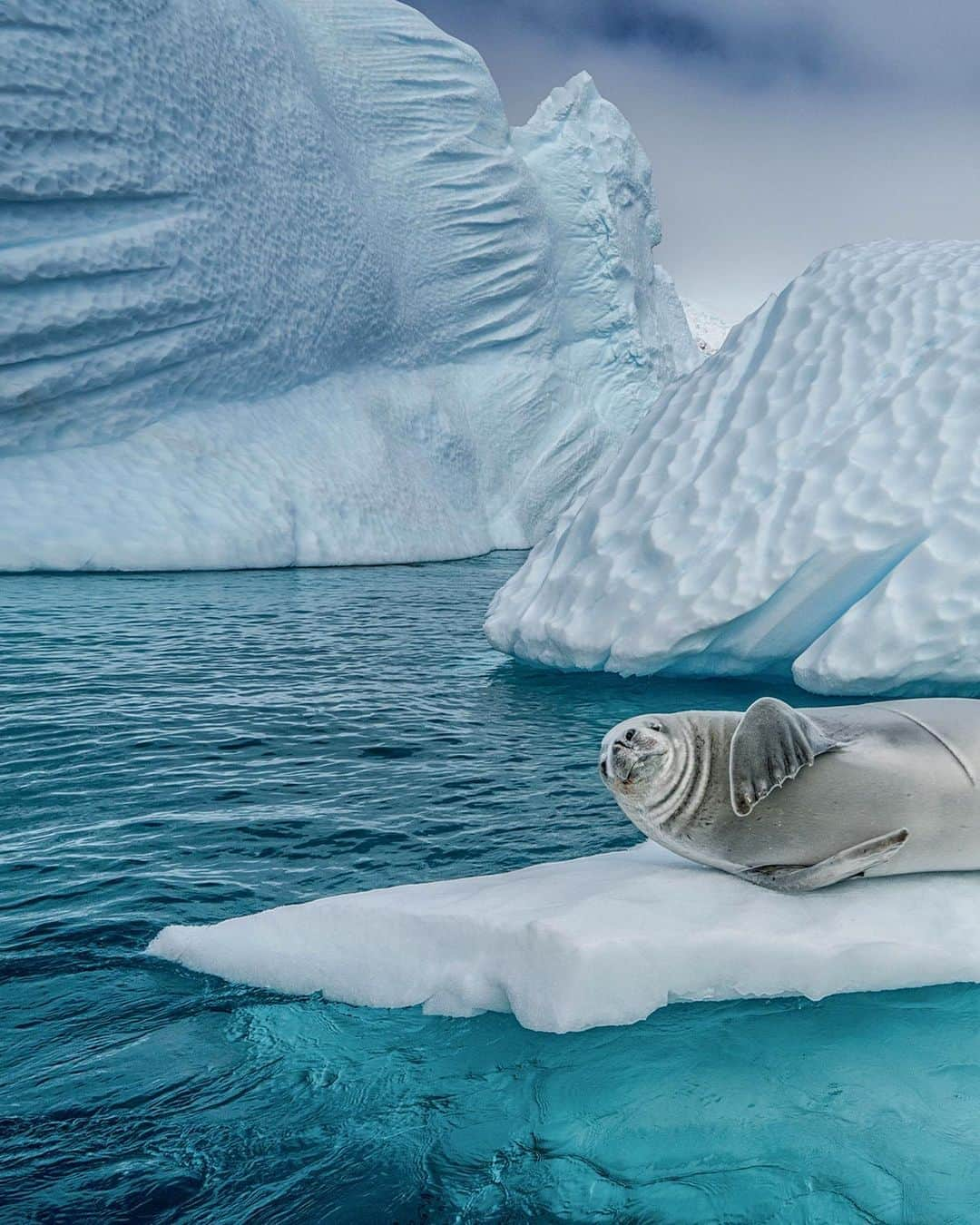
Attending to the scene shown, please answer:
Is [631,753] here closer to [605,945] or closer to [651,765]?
[651,765]

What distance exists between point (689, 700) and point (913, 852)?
3.02 m

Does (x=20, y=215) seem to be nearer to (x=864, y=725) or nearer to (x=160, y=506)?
(x=160, y=506)

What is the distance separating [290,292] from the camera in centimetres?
1404

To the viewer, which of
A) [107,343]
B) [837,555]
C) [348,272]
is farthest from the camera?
[348,272]

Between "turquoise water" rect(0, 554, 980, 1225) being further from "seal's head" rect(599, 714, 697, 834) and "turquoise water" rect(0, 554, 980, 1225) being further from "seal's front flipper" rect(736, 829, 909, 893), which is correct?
"seal's head" rect(599, 714, 697, 834)

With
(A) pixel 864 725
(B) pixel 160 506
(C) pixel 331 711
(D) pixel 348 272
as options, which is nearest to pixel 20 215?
(B) pixel 160 506

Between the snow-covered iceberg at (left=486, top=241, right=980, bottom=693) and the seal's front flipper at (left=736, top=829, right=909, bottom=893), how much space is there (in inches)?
102

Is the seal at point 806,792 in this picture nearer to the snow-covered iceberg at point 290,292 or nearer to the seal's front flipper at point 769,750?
the seal's front flipper at point 769,750

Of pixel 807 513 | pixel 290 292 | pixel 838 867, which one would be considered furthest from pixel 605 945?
pixel 290 292

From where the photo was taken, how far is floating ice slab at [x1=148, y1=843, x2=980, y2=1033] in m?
2.11

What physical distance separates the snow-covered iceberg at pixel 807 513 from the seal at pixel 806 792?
2478 millimetres

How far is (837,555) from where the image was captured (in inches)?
200

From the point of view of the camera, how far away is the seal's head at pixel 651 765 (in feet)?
8.32

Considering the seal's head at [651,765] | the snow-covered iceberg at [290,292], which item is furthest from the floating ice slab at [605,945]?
the snow-covered iceberg at [290,292]
